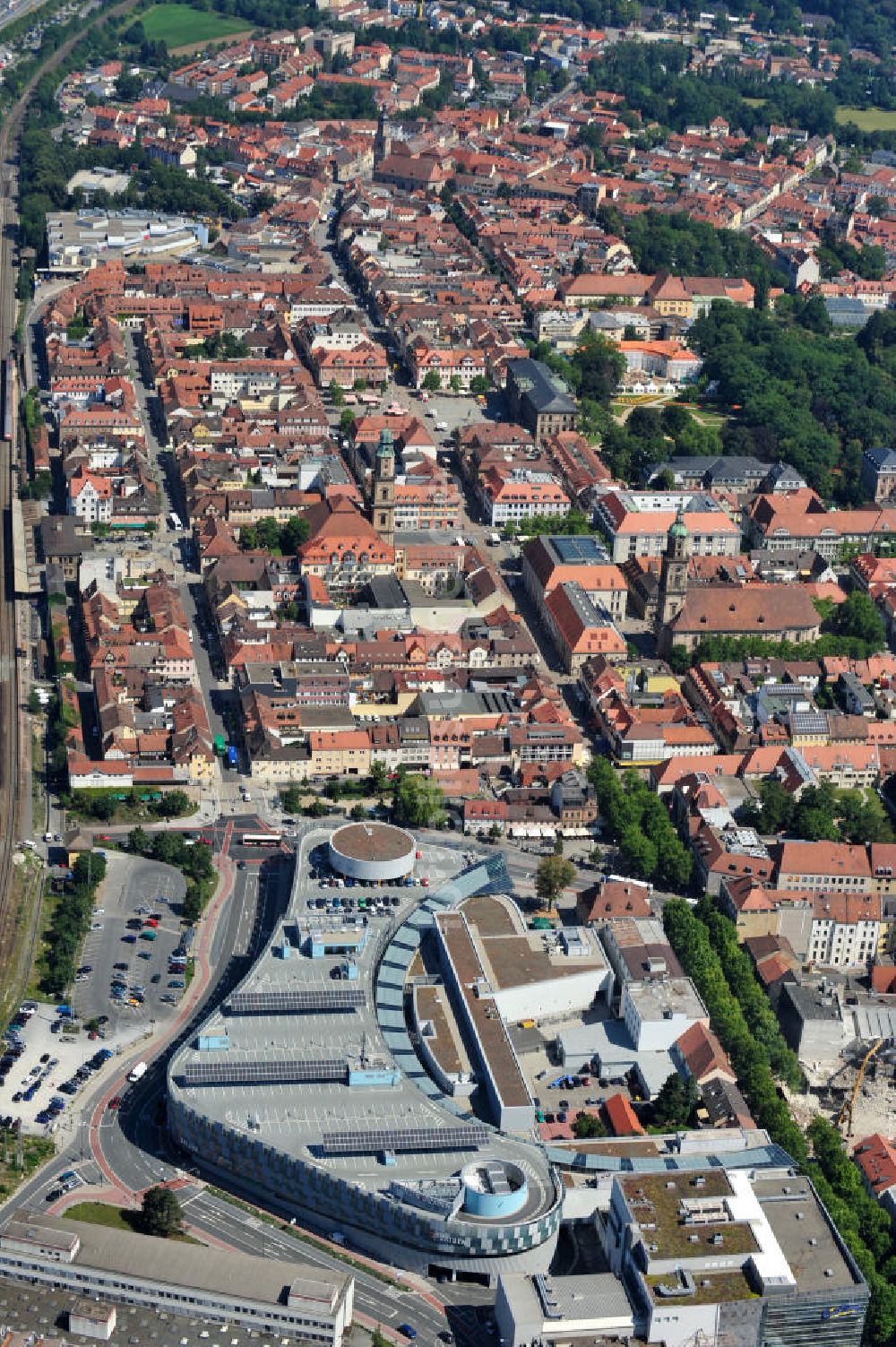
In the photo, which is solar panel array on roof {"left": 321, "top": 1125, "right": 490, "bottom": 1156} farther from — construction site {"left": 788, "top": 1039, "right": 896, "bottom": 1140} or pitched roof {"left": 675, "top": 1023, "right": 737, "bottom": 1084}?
construction site {"left": 788, "top": 1039, "right": 896, "bottom": 1140}

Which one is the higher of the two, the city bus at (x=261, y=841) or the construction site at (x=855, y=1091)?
the city bus at (x=261, y=841)

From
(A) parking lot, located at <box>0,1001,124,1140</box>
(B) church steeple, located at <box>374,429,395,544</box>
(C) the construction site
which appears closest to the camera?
(A) parking lot, located at <box>0,1001,124,1140</box>

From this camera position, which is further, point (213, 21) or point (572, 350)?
point (213, 21)

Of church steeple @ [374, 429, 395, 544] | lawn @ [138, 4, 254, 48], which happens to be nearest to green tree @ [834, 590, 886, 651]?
church steeple @ [374, 429, 395, 544]

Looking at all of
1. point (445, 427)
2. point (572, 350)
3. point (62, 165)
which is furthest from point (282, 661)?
point (62, 165)

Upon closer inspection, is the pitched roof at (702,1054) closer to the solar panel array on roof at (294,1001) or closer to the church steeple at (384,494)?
the solar panel array on roof at (294,1001)

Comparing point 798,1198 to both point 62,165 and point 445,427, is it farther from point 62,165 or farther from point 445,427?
point 62,165

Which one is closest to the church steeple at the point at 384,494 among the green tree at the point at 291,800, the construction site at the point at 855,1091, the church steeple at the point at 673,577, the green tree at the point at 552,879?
the church steeple at the point at 673,577
